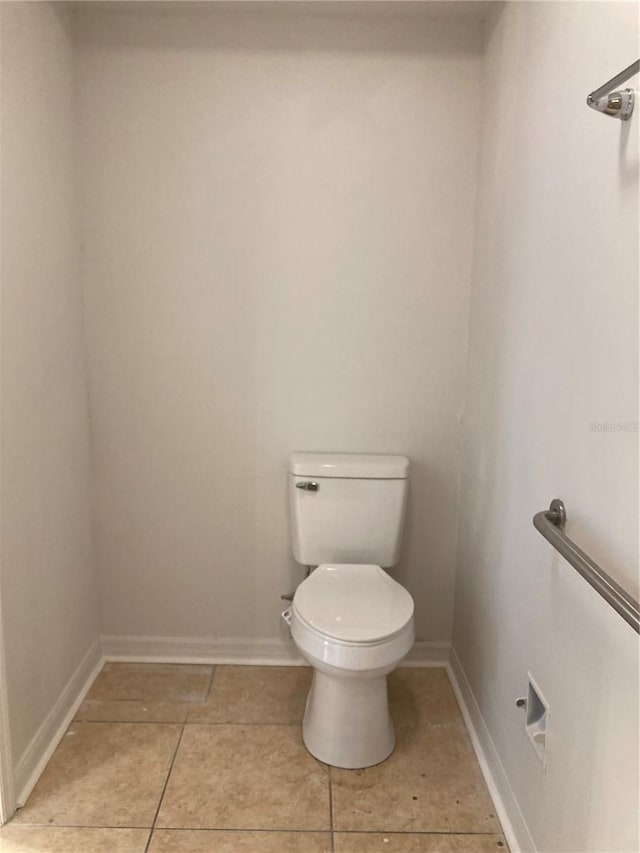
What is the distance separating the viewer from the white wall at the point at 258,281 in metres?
2.11

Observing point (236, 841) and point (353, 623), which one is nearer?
point (236, 841)

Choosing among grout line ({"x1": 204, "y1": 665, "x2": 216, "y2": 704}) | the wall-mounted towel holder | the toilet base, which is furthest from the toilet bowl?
the wall-mounted towel holder

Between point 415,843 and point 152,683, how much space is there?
1.06m

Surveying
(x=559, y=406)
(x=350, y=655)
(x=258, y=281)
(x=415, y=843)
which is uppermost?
(x=258, y=281)

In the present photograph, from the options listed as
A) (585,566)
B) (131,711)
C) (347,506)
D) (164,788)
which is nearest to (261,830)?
(164,788)

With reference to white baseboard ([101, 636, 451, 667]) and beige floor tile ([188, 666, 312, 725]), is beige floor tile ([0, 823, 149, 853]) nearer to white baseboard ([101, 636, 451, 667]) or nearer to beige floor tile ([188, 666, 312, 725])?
beige floor tile ([188, 666, 312, 725])

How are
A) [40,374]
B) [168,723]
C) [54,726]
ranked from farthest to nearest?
1. [168,723]
2. [54,726]
3. [40,374]

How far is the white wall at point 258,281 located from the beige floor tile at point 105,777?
451 millimetres

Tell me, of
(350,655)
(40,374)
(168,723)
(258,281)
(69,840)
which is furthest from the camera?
→ (258,281)

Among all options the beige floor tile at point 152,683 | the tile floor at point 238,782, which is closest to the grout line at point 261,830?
the tile floor at point 238,782

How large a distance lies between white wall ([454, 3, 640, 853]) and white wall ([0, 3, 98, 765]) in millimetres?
1290

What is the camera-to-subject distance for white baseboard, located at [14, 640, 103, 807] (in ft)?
5.97

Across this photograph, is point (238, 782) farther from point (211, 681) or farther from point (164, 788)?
point (211, 681)

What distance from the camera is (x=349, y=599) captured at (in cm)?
198
